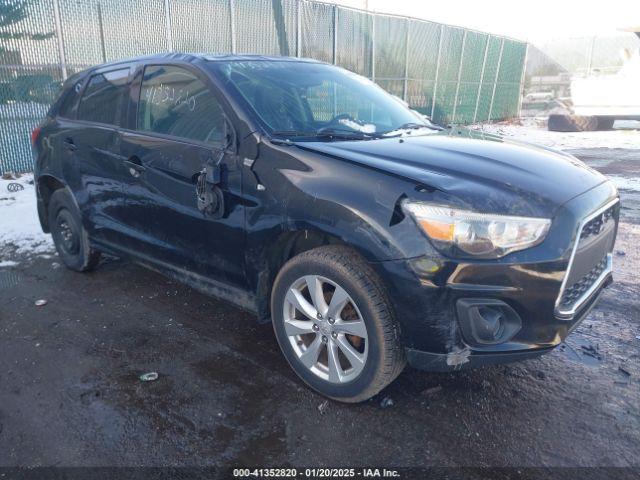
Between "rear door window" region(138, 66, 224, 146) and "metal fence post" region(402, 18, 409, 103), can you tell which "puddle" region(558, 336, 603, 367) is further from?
"metal fence post" region(402, 18, 409, 103)

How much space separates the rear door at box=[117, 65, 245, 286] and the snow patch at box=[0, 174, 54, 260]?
7.54 ft

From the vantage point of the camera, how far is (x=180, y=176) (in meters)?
3.29

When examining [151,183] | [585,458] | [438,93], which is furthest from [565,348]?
[438,93]

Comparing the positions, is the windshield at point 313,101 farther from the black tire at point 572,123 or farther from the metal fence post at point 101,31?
the black tire at point 572,123

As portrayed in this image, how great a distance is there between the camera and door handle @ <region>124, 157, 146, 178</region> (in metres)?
3.59

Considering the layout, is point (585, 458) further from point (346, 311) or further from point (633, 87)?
point (633, 87)

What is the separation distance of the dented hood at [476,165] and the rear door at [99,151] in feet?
5.80

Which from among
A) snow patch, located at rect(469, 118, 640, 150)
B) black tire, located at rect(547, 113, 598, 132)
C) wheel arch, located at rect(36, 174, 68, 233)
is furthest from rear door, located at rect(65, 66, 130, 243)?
black tire, located at rect(547, 113, 598, 132)

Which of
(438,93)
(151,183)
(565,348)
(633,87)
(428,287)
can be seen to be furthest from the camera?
(438,93)

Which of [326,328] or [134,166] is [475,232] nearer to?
[326,328]

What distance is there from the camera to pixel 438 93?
16.8 meters

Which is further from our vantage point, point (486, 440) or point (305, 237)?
point (305, 237)

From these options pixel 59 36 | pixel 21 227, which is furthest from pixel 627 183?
pixel 59 36

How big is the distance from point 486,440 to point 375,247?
1060mm
